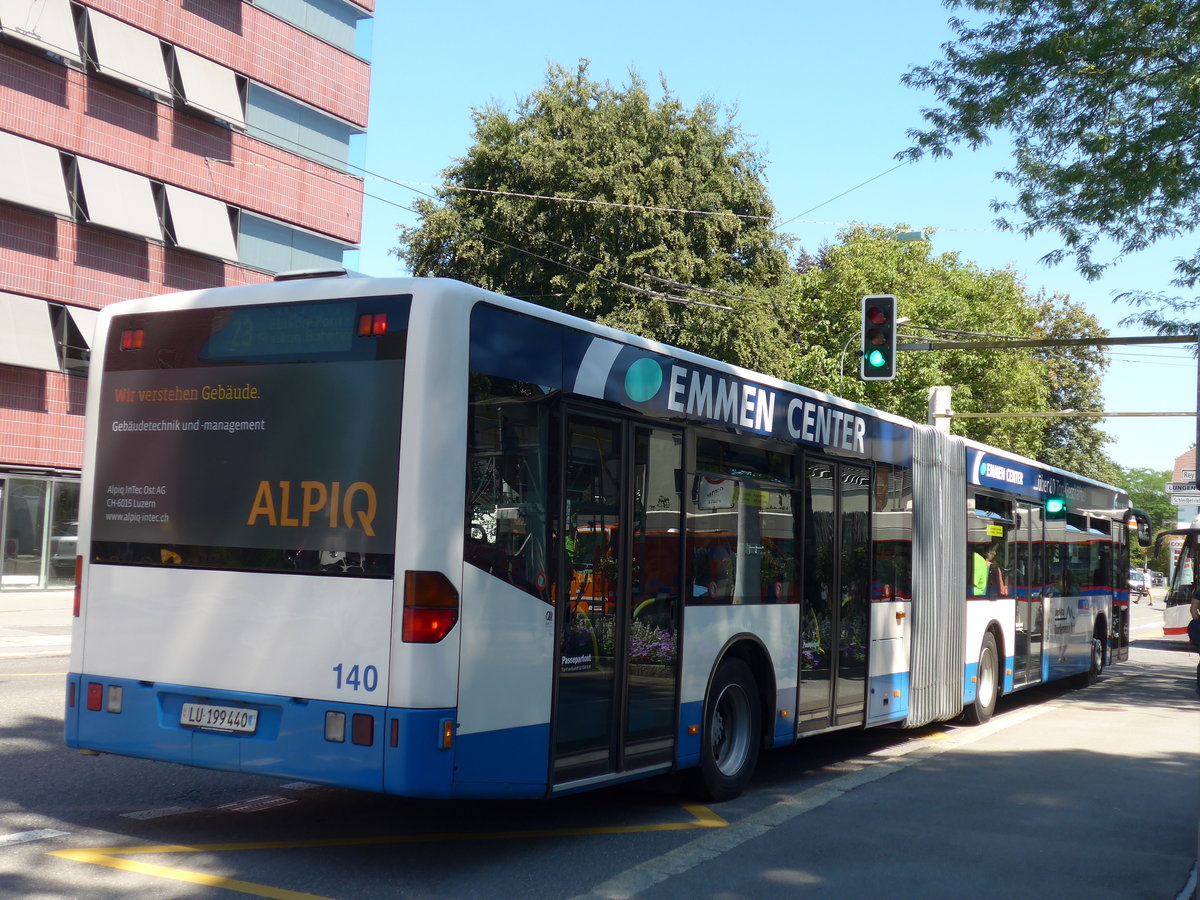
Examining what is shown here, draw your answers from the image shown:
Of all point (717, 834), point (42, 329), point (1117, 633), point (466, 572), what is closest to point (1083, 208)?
point (1117, 633)

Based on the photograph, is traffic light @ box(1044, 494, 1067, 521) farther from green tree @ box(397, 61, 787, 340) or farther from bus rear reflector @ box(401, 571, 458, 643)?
green tree @ box(397, 61, 787, 340)

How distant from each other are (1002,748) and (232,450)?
7.85 meters

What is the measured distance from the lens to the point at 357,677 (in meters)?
5.89

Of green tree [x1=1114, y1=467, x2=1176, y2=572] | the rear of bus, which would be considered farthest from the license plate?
green tree [x1=1114, y1=467, x2=1176, y2=572]

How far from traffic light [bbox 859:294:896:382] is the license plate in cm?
1140

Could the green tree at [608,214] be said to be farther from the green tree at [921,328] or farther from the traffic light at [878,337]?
the traffic light at [878,337]

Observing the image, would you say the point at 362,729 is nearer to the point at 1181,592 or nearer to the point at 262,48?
the point at 1181,592

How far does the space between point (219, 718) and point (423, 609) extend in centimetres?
132

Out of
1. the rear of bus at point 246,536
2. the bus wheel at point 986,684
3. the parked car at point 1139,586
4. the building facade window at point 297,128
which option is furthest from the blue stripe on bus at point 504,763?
the parked car at point 1139,586

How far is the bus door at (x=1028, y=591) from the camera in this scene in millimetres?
14555

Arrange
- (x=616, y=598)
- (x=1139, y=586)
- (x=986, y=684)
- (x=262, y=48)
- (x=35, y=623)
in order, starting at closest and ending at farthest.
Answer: (x=616, y=598) < (x=986, y=684) < (x=35, y=623) < (x=262, y=48) < (x=1139, y=586)

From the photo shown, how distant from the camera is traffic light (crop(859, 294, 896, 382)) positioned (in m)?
16.2

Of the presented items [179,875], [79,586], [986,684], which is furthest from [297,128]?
[179,875]

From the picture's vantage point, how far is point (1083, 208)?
1645 cm
